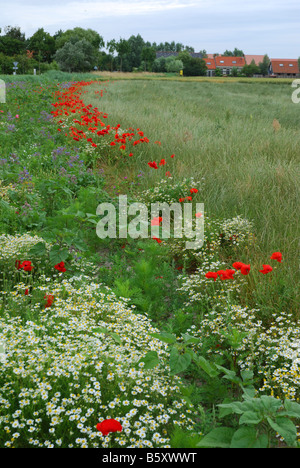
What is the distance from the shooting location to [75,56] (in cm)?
5622

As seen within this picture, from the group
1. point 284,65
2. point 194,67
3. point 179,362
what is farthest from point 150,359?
point 284,65

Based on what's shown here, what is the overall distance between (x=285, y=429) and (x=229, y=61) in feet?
373

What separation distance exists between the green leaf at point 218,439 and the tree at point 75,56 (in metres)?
61.3

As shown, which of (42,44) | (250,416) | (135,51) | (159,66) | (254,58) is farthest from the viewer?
(254,58)

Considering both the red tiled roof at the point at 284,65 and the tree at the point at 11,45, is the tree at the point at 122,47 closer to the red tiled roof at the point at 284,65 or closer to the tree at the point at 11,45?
the tree at the point at 11,45

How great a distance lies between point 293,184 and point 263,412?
3.63 meters

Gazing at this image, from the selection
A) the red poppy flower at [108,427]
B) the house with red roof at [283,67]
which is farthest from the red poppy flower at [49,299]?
the house with red roof at [283,67]

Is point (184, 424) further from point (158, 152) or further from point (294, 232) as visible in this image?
point (158, 152)

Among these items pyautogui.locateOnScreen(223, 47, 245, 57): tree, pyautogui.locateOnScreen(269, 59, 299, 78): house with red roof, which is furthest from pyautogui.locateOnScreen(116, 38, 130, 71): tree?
pyautogui.locateOnScreen(223, 47, 245, 57): tree

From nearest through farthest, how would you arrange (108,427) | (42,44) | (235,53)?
(108,427)
(42,44)
(235,53)

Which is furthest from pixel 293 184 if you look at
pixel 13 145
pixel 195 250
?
pixel 13 145

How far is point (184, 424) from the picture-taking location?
78.8 inches

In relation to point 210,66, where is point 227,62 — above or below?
above

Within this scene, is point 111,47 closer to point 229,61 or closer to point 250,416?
point 229,61
